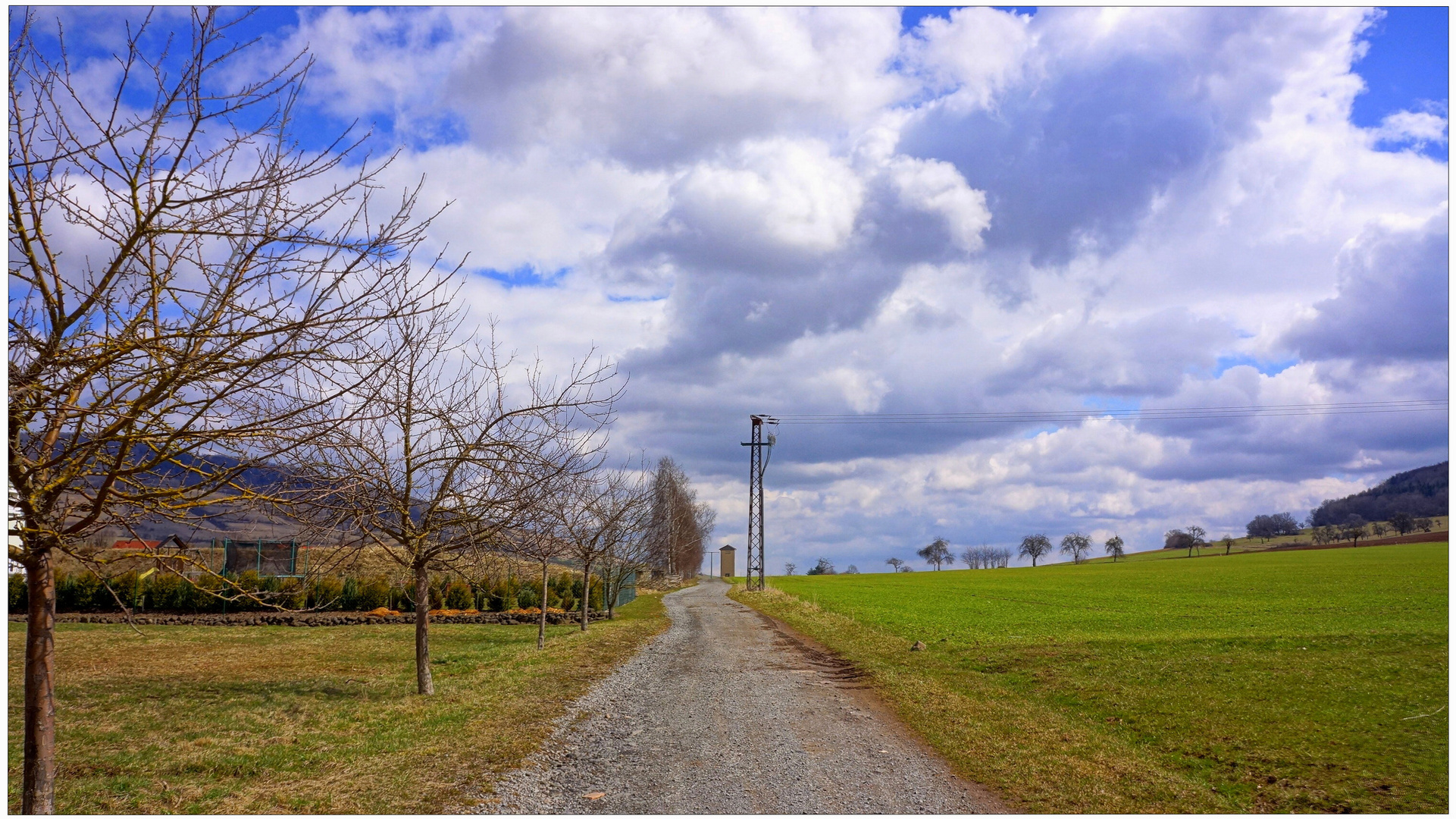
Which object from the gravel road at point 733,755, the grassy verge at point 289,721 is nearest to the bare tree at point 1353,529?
the gravel road at point 733,755

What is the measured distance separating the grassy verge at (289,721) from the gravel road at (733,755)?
612mm

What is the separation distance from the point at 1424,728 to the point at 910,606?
27.2 metres

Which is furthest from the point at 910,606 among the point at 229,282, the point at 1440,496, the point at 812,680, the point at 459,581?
the point at 1440,496

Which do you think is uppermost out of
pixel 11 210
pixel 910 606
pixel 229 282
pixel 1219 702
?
pixel 11 210

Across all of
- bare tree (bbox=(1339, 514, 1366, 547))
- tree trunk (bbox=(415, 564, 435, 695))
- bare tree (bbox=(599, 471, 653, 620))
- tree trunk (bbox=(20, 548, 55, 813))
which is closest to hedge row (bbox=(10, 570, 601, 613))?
bare tree (bbox=(599, 471, 653, 620))

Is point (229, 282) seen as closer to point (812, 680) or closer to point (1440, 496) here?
point (812, 680)

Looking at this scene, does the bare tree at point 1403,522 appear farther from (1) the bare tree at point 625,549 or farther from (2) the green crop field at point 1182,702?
(1) the bare tree at point 625,549

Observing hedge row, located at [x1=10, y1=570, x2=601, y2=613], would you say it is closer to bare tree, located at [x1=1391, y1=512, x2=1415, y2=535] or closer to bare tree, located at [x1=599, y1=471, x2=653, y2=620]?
bare tree, located at [x1=599, y1=471, x2=653, y2=620]

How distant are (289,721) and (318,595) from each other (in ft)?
66.2

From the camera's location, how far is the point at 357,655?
55.7 ft

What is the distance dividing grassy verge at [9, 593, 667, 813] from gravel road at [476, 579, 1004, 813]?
0.61m

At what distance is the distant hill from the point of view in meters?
104

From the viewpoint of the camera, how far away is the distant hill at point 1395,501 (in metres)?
104

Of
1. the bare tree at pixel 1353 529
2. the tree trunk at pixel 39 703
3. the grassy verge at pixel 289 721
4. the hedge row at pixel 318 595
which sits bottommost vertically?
the bare tree at pixel 1353 529
